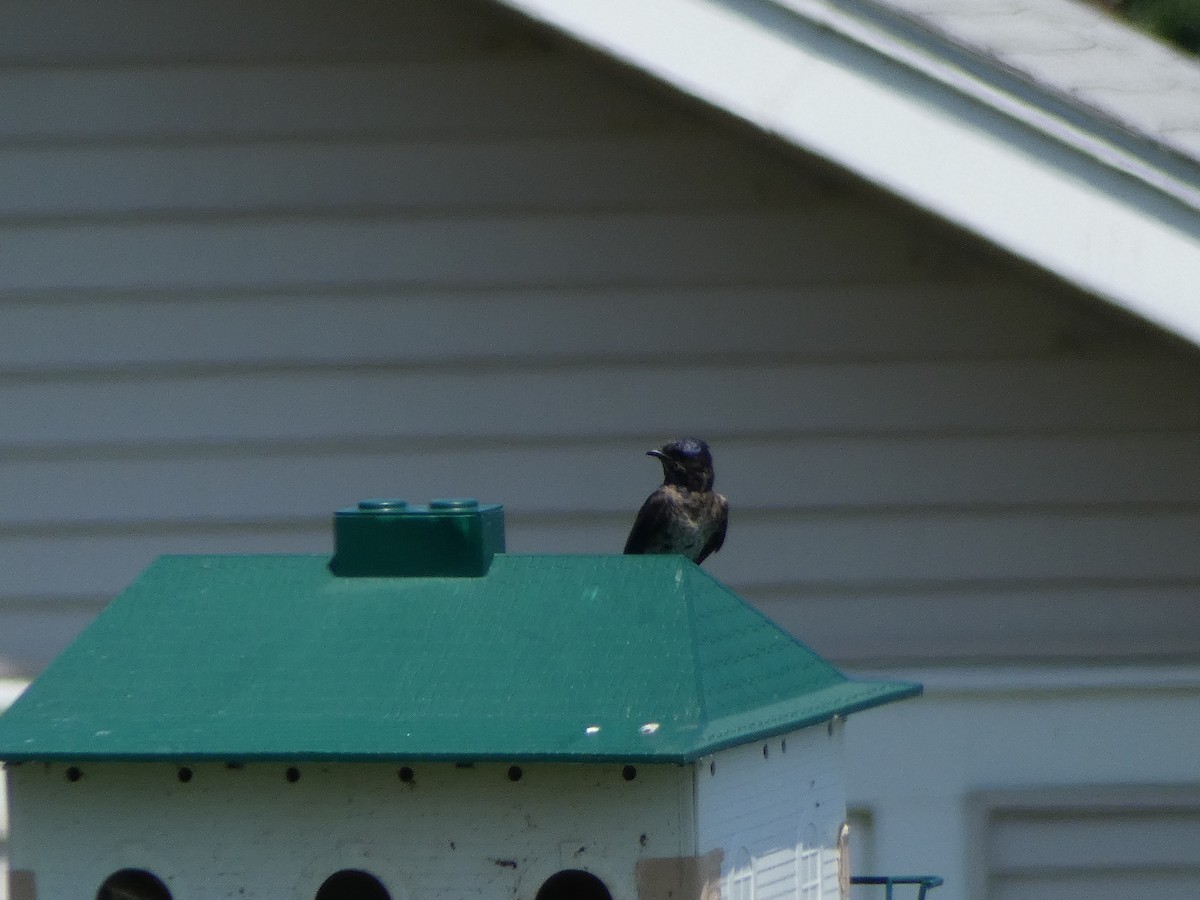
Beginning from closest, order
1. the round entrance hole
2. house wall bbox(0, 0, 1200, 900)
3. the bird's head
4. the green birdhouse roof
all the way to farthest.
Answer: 1. the green birdhouse roof
2. the round entrance hole
3. the bird's head
4. house wall bbox(0, 0, 1200, 900)

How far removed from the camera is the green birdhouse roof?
190cm

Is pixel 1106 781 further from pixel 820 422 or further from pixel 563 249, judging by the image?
pixel 563 249

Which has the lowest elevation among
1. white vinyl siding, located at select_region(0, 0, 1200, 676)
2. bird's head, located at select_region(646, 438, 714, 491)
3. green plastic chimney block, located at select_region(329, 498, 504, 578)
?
green plastic chimney block, located at select_region(329, 498, 504, 578)

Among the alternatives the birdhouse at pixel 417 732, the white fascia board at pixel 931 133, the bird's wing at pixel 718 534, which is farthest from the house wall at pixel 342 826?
the bird's wing at pixel 718 534

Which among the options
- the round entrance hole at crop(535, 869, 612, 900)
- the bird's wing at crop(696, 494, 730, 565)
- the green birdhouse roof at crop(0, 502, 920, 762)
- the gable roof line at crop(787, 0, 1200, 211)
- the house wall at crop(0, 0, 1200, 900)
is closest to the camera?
the green birdhouse roof at crop(0, 502, 920, 762)

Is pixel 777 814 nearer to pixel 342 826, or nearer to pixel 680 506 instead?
pixel 342 826

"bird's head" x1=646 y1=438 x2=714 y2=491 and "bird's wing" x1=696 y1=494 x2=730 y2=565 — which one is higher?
"bird's head" x1=646 y1=438 x2=714 y2=491

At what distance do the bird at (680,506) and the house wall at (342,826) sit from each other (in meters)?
1.40

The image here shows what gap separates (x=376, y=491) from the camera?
12.2ft

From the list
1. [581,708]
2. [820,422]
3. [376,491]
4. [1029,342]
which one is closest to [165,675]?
[581,708]

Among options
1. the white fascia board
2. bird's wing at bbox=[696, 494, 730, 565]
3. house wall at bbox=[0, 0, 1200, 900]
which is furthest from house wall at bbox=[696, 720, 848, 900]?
house wall at bbox=[0, 0, 1200, 900]

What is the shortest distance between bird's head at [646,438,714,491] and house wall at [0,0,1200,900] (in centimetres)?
32

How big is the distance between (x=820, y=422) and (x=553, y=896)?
178cm

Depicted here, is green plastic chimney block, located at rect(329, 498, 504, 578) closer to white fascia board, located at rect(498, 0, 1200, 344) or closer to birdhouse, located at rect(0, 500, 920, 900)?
birdhouse, located at rect(0, 500, 920, 900)
